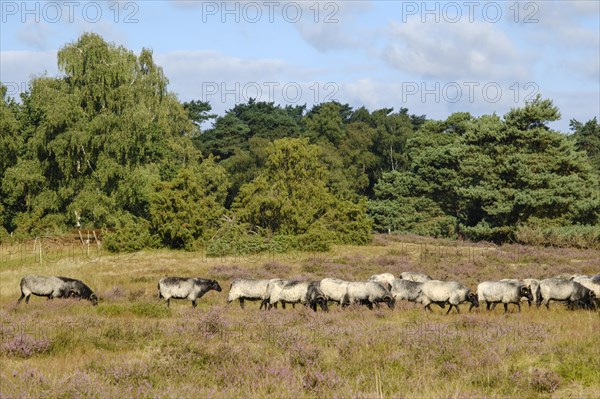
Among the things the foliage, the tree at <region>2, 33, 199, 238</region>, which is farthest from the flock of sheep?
the tree at <region>2, 33, 199, 238</region>

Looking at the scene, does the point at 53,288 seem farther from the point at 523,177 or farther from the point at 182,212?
the point at 523,177

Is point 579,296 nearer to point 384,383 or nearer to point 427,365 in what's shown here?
point 427,365

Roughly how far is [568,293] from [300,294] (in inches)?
334

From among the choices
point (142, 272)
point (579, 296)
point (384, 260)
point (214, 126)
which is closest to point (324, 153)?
point (214, 126)

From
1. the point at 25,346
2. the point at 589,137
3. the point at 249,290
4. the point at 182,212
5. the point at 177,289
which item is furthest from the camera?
the point at 589,137

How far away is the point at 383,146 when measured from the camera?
91875mm

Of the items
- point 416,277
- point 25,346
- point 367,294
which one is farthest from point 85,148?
point 25,346

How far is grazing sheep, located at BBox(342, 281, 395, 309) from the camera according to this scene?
19.4 metres

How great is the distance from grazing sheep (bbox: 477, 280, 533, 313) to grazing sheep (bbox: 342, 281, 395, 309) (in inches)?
119

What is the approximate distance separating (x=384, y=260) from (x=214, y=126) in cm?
6608

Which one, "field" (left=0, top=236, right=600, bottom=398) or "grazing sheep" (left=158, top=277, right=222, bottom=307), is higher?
"field" (left=0, top=236, right=600, bottom=398)

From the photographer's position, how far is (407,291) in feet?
69.7

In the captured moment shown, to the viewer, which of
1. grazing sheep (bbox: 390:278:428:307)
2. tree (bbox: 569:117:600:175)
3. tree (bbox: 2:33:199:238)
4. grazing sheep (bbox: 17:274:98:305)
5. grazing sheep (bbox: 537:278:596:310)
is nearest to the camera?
grazing sheep (bbox: 537:278:596:310)

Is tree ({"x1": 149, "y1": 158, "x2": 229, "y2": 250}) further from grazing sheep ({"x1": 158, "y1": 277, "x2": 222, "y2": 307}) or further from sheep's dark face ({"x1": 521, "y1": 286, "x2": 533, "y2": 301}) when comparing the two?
sheep's dark face ({"x1": 521, "y1": 286, "x2": 533, "y2": 301})
